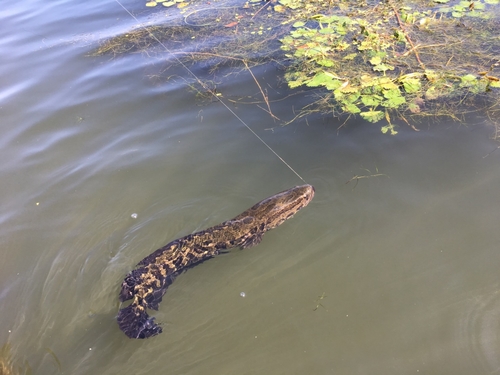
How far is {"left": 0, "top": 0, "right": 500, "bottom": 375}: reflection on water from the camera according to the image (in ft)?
11.2

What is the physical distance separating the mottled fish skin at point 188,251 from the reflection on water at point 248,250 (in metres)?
0.13

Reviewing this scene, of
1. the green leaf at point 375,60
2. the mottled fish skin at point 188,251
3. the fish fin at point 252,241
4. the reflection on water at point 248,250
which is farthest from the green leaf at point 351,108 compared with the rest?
the fish fin at point 252,241

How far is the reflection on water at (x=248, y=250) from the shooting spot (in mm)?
3426

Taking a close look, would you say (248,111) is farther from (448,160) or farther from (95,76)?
(95,76)

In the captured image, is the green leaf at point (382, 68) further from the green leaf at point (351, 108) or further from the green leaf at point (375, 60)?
the green leaf at point (351, 108)

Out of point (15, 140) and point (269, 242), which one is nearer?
point (269, 242)

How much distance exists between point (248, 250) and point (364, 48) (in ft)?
15.5

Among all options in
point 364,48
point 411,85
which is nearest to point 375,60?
point 364,48

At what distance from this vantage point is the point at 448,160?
4.73 meters

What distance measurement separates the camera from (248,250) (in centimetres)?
436

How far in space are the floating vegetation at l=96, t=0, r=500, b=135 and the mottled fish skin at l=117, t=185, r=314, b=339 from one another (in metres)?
1.82

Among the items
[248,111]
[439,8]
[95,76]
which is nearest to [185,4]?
[95,76]

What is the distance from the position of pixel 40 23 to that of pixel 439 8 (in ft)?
32.9

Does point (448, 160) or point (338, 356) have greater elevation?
point (448, 160)
